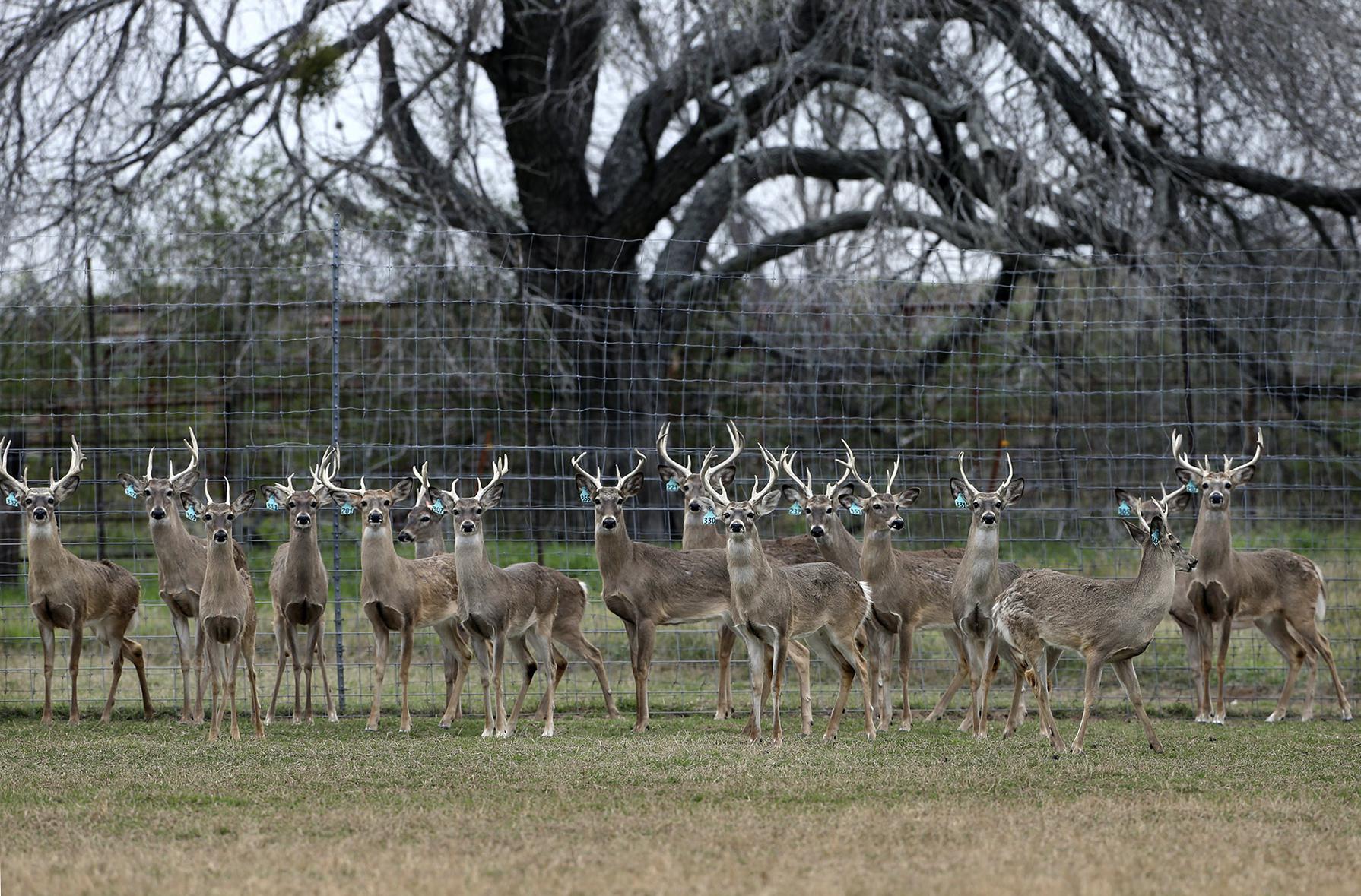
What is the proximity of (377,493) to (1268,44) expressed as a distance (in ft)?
32.5

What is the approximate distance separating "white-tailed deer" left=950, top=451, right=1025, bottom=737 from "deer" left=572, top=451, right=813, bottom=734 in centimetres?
114

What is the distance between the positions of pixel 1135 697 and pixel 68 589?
6981mm

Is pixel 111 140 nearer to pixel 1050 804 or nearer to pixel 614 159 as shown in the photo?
pixel 614 159

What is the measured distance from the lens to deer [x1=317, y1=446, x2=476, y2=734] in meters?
10.8

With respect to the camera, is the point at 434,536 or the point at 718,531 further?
the point at 718,531

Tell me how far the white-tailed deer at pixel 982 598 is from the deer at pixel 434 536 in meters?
3.32

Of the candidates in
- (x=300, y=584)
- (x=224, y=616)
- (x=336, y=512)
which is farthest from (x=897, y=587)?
(x=224, y=616)

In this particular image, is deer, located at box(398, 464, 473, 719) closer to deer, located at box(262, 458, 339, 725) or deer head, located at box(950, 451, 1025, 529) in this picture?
deer, located at box(262, 458, 339, 725)

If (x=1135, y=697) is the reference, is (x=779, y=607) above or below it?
above

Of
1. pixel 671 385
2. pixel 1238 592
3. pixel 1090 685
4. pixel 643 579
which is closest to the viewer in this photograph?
pixel 1090 685

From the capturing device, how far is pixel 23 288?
49.5ft

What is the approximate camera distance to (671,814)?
7.08m

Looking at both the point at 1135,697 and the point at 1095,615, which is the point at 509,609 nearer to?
the point at 1095,615

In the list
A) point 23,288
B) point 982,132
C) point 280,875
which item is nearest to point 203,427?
point 23,288
